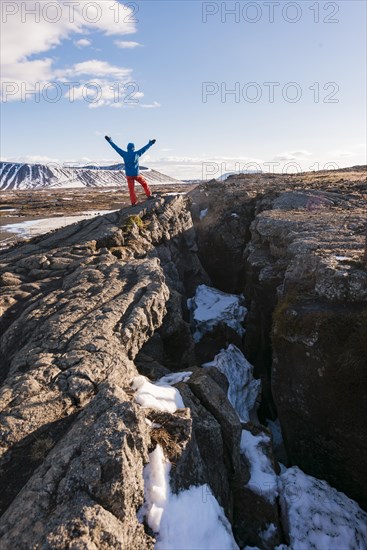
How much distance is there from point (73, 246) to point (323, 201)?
19.8 metres

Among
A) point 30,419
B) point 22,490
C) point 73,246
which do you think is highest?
Answer: point 73,246

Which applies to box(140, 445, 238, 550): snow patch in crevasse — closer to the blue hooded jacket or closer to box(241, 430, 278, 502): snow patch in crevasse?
box(241, 430, 278, 502): snow patch in crevasse

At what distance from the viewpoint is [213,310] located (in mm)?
25125

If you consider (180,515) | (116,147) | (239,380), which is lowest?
(239,380)

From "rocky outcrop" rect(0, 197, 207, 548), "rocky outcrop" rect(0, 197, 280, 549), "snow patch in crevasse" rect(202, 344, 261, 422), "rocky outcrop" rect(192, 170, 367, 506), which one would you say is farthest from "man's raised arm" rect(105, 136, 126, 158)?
"snow patch in crevasse" rect(202, 344, 261, 422)

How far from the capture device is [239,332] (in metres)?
23.4

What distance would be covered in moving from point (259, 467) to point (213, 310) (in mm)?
13777

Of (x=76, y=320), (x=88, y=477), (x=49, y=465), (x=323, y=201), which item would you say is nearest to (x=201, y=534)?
(x=88, y=477)

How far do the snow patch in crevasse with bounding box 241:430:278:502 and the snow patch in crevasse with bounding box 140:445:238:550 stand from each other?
2.65 m

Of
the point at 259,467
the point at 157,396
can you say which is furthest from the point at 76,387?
the point at 259,467

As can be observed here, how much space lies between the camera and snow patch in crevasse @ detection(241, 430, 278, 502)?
36.6 feet

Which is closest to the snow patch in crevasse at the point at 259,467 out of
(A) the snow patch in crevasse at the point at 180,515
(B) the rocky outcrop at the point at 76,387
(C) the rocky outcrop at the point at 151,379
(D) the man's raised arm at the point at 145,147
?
(C) the rocky outcrop at the point at 151,379

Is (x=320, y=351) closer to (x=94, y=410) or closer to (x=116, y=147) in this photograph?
(x=94, y=410)

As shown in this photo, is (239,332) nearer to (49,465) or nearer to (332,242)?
(332,242)
